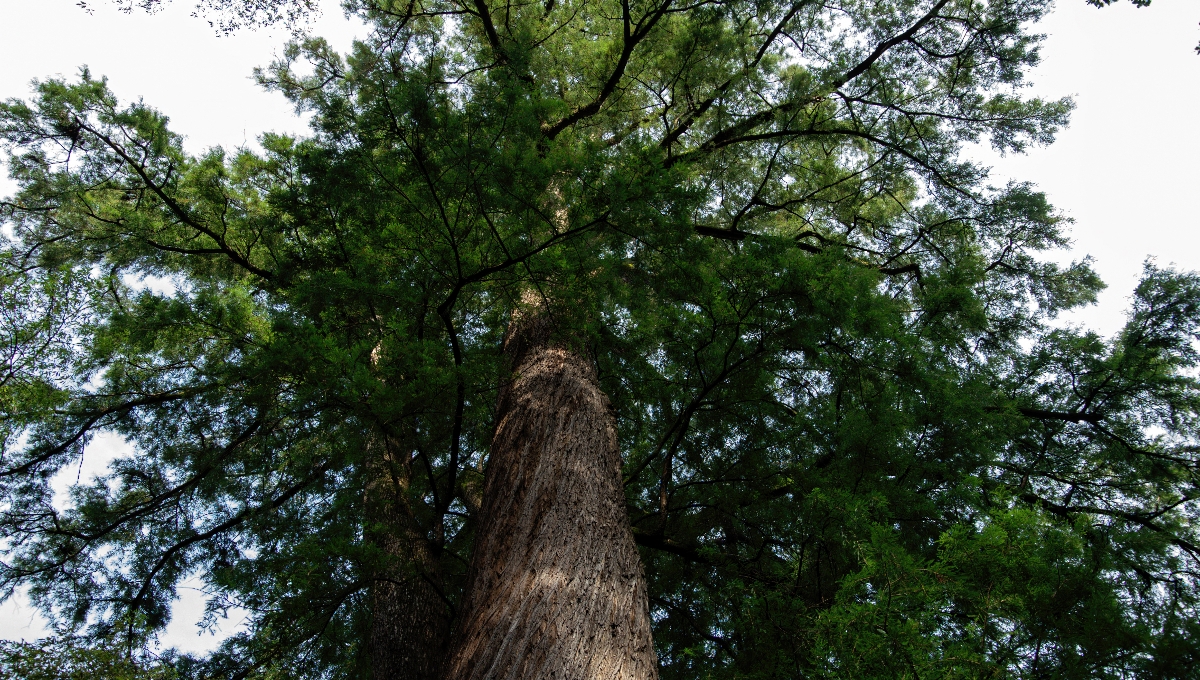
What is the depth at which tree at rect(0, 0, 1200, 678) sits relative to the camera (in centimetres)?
267

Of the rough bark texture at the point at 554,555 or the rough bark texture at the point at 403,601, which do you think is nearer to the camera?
the rough bark texture at the point at 554,555

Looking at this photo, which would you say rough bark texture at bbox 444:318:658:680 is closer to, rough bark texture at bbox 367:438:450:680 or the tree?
the tree

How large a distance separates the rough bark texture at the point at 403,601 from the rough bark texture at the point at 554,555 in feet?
2.14

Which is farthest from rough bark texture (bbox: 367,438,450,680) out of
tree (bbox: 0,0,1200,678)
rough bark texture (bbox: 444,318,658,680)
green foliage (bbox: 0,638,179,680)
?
green foliage (bbox: 0,638,179,680)

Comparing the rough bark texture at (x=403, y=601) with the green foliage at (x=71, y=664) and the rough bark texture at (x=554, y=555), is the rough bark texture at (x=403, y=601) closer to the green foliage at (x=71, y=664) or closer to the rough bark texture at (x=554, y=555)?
the rough bark texture at (x=554, y=555)

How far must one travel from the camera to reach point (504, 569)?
2826 mm

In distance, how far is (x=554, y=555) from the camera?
2.76 meters

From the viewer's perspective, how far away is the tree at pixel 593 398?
2.67 m

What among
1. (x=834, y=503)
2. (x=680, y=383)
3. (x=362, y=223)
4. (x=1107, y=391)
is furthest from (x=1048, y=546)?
(x=362, y=223)

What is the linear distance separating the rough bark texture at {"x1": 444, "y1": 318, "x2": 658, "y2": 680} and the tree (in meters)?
0.02

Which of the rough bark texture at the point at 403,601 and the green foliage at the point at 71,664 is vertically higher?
the rough bark texture at the point at 403,601

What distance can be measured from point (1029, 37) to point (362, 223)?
21.4 ft

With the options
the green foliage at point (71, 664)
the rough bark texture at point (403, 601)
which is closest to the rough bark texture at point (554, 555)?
the rough bark texture at point (403, 601)

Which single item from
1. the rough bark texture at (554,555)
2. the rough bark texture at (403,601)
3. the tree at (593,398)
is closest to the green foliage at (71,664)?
the tree at (593,398)
